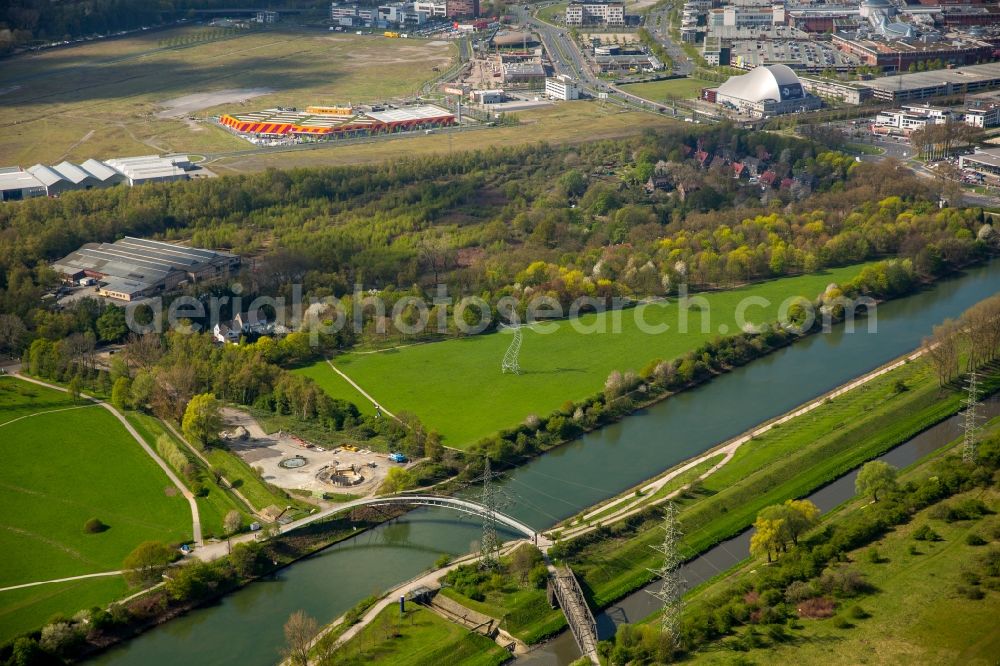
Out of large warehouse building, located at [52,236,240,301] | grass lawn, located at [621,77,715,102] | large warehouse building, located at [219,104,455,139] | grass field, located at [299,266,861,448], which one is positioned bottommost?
grass field, located at [299,266,861,448]

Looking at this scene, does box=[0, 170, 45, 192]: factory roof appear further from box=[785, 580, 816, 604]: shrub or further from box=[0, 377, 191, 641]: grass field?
box=[785, 580, 816, 604]: shrub

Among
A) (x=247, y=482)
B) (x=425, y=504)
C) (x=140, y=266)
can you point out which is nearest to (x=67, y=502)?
(x=247, y=482)

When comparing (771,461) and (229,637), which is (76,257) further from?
(771,461)

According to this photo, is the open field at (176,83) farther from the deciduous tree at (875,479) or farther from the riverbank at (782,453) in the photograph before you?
the deciduous tree at (875,479)

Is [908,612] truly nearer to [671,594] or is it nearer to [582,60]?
[671,594]

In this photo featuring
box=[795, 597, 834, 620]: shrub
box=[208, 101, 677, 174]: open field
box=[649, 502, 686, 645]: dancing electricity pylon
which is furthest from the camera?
box=[208, 101, 677, 174]: open field

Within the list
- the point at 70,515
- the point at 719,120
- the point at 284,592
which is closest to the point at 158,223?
the point at 70,515

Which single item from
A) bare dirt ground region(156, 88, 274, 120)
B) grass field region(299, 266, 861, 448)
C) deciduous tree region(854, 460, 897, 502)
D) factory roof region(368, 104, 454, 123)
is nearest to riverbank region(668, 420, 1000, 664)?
deciduous tree region(854, 460, 897, 502)

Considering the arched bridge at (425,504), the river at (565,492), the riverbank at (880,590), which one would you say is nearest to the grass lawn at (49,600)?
the river at (565,492)
